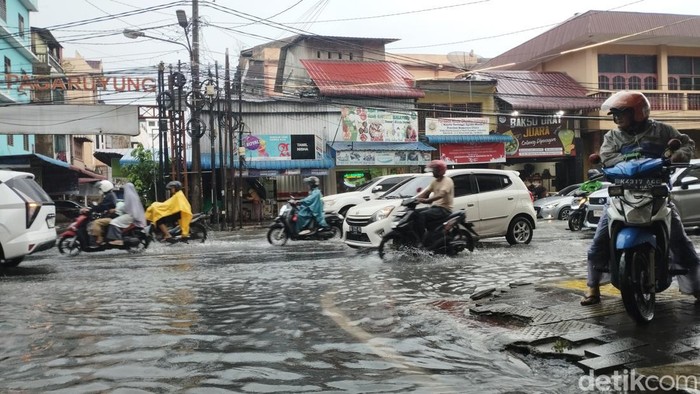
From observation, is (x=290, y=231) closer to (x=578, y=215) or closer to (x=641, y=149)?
(x=578, y=215)

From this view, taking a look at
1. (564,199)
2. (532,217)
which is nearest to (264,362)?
(532,217)

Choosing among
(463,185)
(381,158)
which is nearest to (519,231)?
(463,185)

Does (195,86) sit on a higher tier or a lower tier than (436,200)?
higher

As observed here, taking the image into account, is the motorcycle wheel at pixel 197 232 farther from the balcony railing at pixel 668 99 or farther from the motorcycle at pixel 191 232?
the balcony railing at pixel 668 99

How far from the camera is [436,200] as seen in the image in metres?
9.63

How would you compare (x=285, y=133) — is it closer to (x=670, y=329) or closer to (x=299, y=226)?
(x=299, y=226)

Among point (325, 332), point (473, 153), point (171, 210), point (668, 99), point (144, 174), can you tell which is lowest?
point (325, 332)

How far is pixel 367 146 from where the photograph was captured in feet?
86.4

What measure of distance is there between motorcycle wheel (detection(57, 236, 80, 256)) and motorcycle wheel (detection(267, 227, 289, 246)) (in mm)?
4315

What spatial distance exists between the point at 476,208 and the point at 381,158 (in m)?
15.2

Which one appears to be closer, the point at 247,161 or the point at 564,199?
the point at 564,199

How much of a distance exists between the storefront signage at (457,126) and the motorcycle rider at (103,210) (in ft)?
57.2

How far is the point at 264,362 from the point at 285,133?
2301 centimetres

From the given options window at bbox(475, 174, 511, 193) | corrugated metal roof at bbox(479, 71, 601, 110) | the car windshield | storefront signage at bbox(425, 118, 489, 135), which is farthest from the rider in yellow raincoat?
corrugated metal roof at bbox(479, 71, 601, 110)
